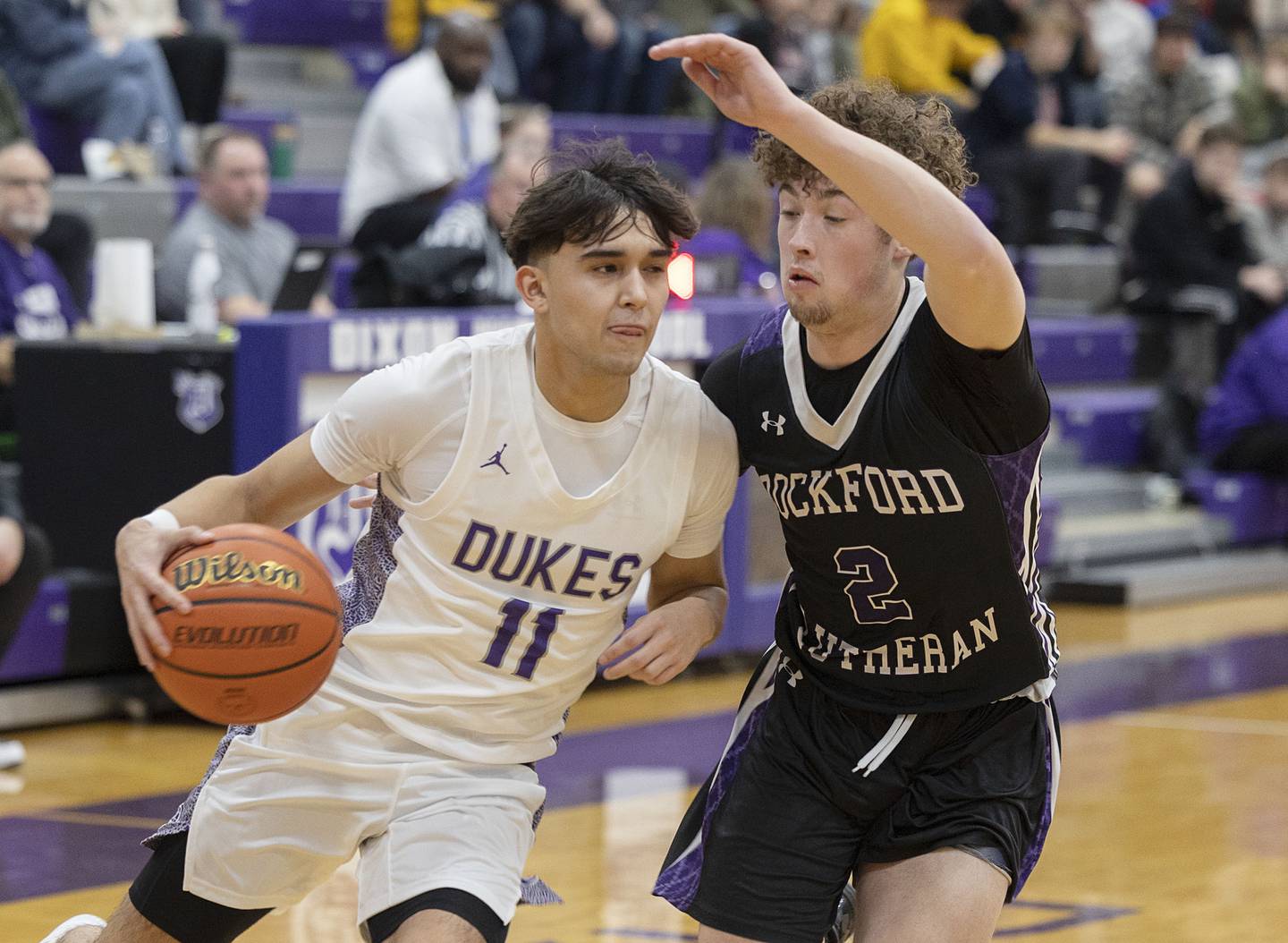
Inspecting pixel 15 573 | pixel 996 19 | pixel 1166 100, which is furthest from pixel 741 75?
pixel 1166 100

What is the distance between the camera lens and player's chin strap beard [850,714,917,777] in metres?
3.79

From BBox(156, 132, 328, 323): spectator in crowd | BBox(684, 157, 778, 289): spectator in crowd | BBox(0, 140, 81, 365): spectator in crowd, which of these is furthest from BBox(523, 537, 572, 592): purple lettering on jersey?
BBox(684, 157, 778, 289): spectator in crowd

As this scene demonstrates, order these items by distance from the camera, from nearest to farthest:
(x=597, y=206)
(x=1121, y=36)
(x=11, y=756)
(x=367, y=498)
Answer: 1. (x=597, y=206)
2. (x=367, y=498)
3. (x=11, y=756)
4. (x=1121, y=36)

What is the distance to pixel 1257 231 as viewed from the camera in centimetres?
1336

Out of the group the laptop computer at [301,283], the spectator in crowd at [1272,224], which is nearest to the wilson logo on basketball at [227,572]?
the laptop computer at [301,283]

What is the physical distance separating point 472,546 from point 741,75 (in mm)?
1014

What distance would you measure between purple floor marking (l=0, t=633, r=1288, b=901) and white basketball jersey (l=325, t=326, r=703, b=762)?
2067 millimetres

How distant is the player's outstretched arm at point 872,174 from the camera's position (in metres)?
3.22

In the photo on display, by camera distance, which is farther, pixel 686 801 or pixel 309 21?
pixel 309 21

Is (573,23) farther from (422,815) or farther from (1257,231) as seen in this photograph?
(422,815)

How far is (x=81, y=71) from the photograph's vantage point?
1083 centimetres

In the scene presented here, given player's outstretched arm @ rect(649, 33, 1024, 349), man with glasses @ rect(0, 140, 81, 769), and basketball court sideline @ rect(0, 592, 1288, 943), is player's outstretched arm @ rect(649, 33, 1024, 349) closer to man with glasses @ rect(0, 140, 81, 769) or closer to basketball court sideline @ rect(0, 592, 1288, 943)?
basketball court sideline @ rect(0, 592, 1288, 943)

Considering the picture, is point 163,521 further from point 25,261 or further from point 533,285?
point 25,261

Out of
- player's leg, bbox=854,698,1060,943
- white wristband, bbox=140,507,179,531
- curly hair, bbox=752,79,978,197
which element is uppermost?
curly hair, bbox=752,79,978,197
